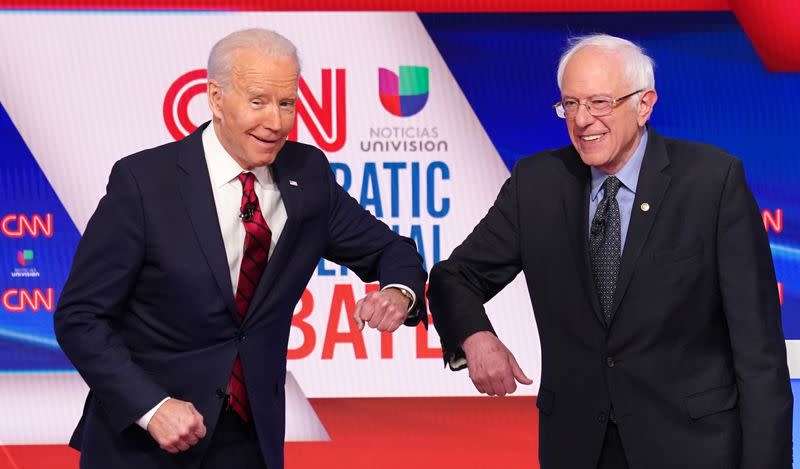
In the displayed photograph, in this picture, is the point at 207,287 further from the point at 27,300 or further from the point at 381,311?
the point at 27,300

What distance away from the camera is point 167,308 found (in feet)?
7.18

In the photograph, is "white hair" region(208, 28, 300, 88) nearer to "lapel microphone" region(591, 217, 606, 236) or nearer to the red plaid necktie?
the red plaid necktie

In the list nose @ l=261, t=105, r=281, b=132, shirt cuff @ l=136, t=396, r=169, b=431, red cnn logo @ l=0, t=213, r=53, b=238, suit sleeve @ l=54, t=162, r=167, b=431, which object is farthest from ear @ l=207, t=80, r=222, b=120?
red cnn logo @ l=0, t=213, r=53, b=238

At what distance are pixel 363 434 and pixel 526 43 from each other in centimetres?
158

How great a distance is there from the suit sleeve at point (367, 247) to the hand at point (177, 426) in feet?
1.74

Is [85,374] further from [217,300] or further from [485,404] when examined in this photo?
[485,404]

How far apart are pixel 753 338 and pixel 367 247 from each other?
858mm

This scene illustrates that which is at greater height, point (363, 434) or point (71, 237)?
point (71, 237)

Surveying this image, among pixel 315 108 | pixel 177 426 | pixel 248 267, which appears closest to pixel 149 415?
pixel 177 426

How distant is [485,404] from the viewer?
4148 mm

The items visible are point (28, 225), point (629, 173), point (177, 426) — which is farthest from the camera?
point (28, 225)

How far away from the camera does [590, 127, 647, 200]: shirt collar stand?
2.24 m

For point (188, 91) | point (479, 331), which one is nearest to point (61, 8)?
point (188, 91)

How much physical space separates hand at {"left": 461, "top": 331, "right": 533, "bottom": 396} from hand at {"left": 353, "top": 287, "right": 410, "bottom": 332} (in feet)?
0.51
